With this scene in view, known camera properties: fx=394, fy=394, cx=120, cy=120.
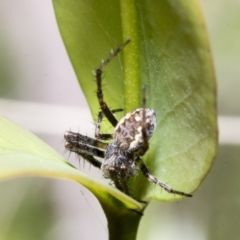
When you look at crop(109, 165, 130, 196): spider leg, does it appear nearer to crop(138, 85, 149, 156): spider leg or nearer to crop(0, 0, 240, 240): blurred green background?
crop(138, 85, 149, 156): spider leg

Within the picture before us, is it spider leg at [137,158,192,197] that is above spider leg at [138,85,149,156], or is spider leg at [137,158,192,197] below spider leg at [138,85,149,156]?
below

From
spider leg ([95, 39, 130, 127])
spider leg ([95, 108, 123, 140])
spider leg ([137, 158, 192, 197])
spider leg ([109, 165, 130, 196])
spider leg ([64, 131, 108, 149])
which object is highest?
spider leg ([95, 39, 130, 127])

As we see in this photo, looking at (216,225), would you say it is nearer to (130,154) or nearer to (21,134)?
(130,154)

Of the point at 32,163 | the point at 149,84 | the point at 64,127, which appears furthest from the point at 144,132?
the point at 64,127

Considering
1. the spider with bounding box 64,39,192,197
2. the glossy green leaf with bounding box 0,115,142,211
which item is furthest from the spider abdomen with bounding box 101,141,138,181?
the glossy green leaf with bounding box 0,115,142,211

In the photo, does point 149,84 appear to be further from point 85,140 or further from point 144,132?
point 85,140

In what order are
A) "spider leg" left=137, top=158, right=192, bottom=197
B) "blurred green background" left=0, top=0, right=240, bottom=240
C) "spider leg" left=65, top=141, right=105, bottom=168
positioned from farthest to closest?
"blurred green background" left=0, top=0, right=240, bottom=240 < "spider leg" left=65, top=141, right=105, bottom=168 < "spider leg" left=137, top=158, right=192, bottom=197

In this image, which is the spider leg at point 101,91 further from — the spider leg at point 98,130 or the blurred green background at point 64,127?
the blurred green background at point 64,127

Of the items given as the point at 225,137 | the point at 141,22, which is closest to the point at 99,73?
the point at 141,22
